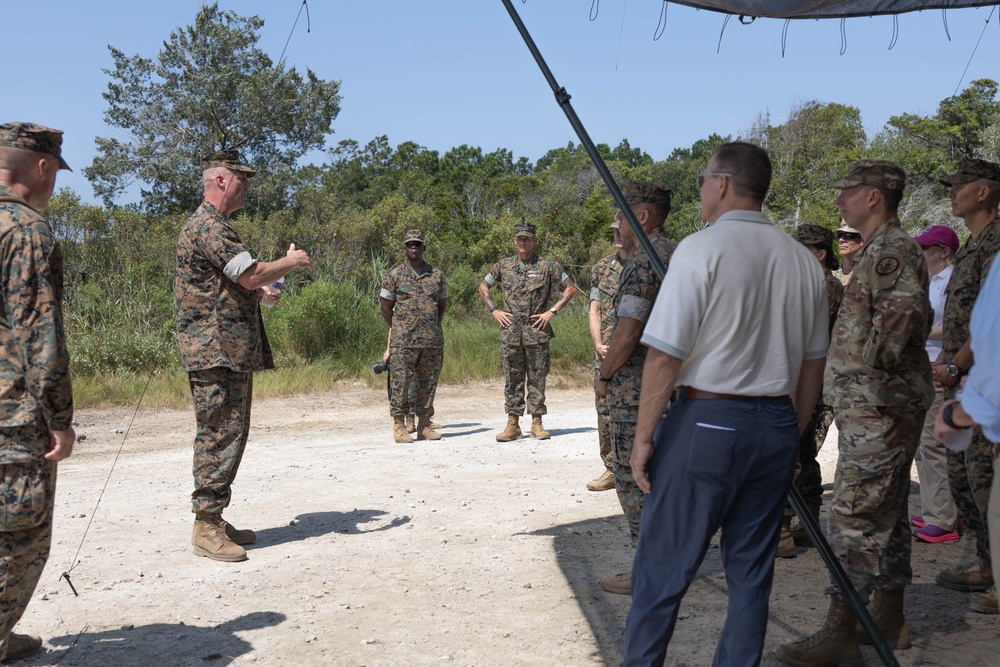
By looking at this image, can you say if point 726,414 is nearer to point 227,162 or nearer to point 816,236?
point 816,236

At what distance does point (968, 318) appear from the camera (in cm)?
506

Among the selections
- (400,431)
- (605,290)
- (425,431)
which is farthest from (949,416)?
(425,431)

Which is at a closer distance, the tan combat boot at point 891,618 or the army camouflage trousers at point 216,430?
the tan combat boot at point 891,618

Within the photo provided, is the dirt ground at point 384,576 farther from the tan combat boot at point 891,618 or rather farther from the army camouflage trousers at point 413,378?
the army camouflage trousers at point 413,378

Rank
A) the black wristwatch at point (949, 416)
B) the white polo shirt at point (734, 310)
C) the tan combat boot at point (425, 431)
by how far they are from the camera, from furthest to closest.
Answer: the tan combat boot at point (425, 431), the white polo shirt at point (734, 310), the black wristwatch at point (949, 416)

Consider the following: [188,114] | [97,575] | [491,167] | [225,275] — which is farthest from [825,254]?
[491,167]

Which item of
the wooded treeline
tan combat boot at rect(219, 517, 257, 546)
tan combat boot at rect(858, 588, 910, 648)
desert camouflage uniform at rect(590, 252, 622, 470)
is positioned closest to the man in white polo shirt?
tan combat boot at rect(858, 588, 910, 648)

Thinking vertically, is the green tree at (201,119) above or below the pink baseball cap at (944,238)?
above

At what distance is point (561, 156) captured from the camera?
66.7 m

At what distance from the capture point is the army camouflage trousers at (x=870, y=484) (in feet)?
12.8

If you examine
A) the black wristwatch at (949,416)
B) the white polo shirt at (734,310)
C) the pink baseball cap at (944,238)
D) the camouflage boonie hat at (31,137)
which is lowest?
the black wristwatch at (949,416)

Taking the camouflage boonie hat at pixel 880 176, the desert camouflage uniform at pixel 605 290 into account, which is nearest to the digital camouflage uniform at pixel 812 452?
the camouflage boonie hat at pixel 880 176

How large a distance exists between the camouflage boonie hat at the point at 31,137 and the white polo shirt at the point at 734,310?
2.66 metres

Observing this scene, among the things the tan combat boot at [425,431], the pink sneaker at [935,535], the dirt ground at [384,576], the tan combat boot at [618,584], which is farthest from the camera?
the tan combat boot at [425,431]
